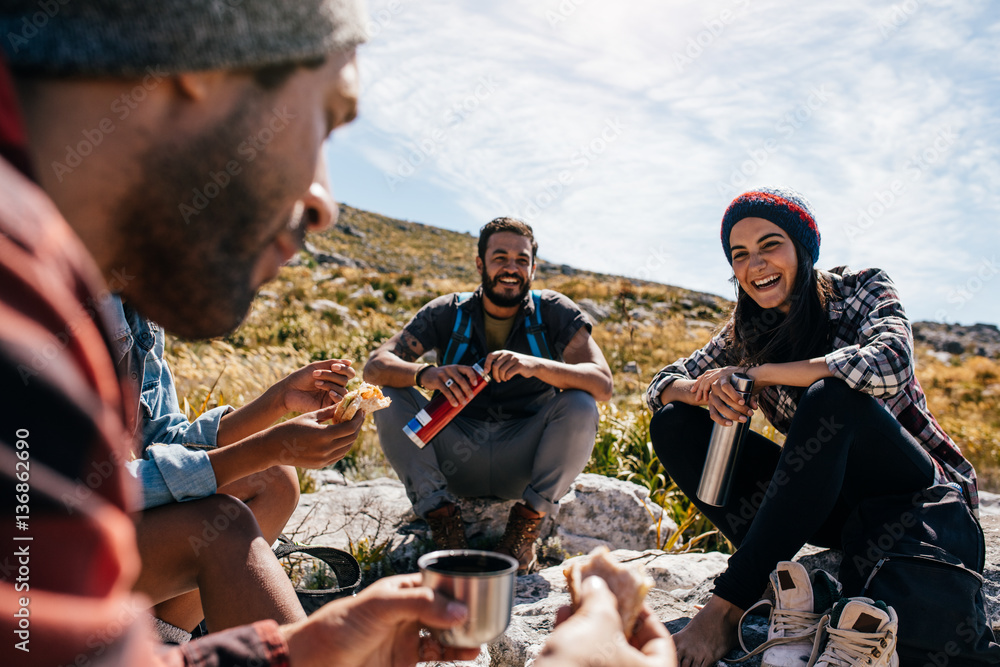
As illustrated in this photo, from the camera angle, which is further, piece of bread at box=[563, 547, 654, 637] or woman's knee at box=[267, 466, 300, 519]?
woman's knee at box=[267, 466, 300, 519]

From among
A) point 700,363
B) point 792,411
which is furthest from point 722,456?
point 700,363

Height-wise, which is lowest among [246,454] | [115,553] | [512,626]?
[512,626]

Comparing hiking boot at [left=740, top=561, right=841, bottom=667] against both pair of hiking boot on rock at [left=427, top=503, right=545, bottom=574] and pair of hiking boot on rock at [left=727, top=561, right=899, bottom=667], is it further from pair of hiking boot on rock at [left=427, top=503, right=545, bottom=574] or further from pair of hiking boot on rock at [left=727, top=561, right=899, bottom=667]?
pair of hiking boot on rock at [left=427, top=503, right=545, bottom=574]

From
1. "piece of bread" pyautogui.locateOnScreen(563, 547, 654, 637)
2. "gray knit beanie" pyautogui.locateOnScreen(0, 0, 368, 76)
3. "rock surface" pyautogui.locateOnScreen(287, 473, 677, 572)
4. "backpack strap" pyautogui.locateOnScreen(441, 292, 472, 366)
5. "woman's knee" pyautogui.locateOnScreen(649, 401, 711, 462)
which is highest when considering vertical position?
"gray knit beanie" pyautogui.locateOnScreen(0, 0, 368, 76)

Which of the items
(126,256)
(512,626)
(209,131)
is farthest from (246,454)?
(512,626)

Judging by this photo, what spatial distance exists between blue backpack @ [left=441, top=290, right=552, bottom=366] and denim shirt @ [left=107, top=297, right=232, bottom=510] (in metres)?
1.92

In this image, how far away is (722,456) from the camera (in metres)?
3.08

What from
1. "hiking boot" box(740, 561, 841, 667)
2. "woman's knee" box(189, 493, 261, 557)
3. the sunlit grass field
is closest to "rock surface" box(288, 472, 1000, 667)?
"hiking boot" box(740, 561, 841, 667)

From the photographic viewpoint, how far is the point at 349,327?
50.4ft

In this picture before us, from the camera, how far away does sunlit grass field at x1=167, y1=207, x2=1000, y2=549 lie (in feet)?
19.5

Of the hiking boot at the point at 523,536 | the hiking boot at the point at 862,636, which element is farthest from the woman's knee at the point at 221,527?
the hiking boot at the point at 523,536

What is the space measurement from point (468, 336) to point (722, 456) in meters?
2.08

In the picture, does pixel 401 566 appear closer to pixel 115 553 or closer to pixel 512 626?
pixel 512 626

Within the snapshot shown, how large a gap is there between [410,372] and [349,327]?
11.4 meters
